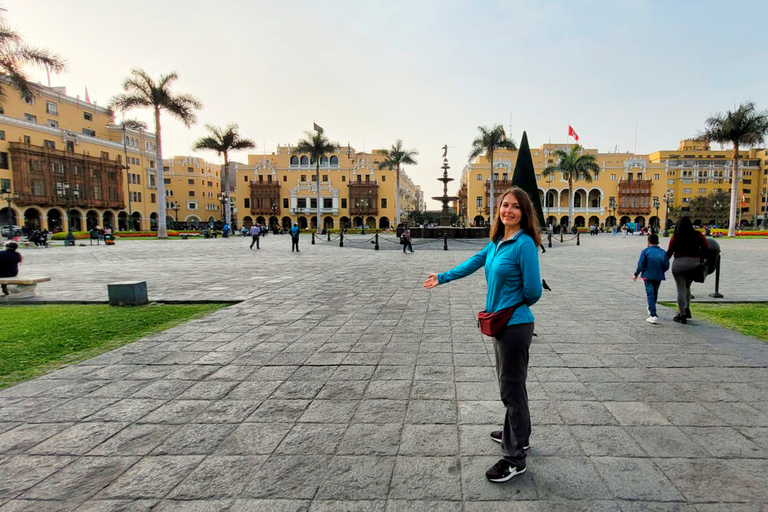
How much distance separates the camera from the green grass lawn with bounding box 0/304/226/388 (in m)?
4.52

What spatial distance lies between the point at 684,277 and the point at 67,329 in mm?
8880

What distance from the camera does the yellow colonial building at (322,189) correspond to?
66438 mm

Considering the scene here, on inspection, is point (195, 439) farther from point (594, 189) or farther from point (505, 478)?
point (594, 189)

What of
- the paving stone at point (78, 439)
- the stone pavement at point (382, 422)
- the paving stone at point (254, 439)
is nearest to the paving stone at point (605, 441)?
the stone pavement at point (382, 422)

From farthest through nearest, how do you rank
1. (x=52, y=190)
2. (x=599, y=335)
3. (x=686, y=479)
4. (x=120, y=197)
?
(x=120, y=197) < (x=52, y=190) < (x=599, y=335) < (x=686, y=479)

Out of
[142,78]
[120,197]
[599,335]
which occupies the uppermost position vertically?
[142,78]

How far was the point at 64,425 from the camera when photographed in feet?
10.2

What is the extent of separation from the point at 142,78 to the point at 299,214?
35.0 metres

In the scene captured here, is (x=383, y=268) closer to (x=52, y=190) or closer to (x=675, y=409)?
(x=675, y=409)

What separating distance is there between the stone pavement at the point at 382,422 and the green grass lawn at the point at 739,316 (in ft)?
1.17

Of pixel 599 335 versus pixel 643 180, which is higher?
pixel 643 180

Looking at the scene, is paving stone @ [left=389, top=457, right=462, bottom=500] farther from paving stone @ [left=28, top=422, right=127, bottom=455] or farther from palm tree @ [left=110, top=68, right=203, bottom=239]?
palm tree @ [left=110, top=68, right=203, bottom=239]

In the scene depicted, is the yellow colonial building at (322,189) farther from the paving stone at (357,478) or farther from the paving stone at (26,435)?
the paving stone at (357,478)

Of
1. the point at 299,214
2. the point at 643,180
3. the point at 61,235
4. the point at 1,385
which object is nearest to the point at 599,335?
the point at 1,385
